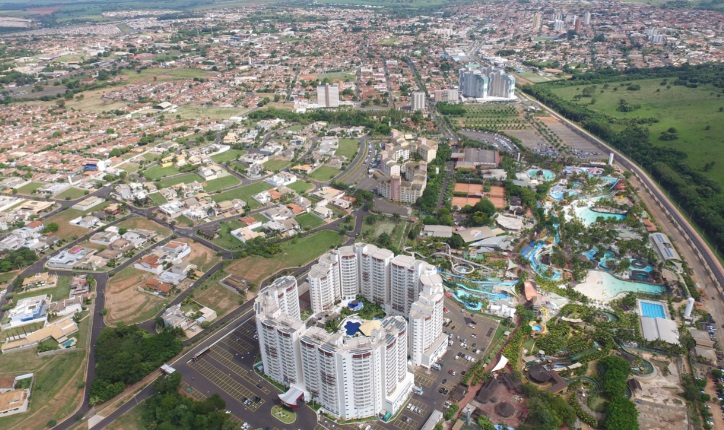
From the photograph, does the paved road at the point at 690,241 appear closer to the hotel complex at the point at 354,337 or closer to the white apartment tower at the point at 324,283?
the hotel complex at the point at 354,337

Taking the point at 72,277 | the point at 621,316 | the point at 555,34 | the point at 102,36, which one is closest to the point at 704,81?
the point at 555,34

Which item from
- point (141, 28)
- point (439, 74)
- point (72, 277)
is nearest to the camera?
point (72, 277)

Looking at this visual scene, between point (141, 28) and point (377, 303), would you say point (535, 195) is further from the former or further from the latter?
point (141, 28)

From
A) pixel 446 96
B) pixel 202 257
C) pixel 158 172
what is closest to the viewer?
pixel 202 257

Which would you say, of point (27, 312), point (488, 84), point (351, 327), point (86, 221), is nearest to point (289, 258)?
point (351, 327)

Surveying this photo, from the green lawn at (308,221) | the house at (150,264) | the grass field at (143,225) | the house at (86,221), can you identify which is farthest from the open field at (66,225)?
the green lawn at (308,221)

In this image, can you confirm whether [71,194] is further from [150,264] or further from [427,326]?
[427,326]
